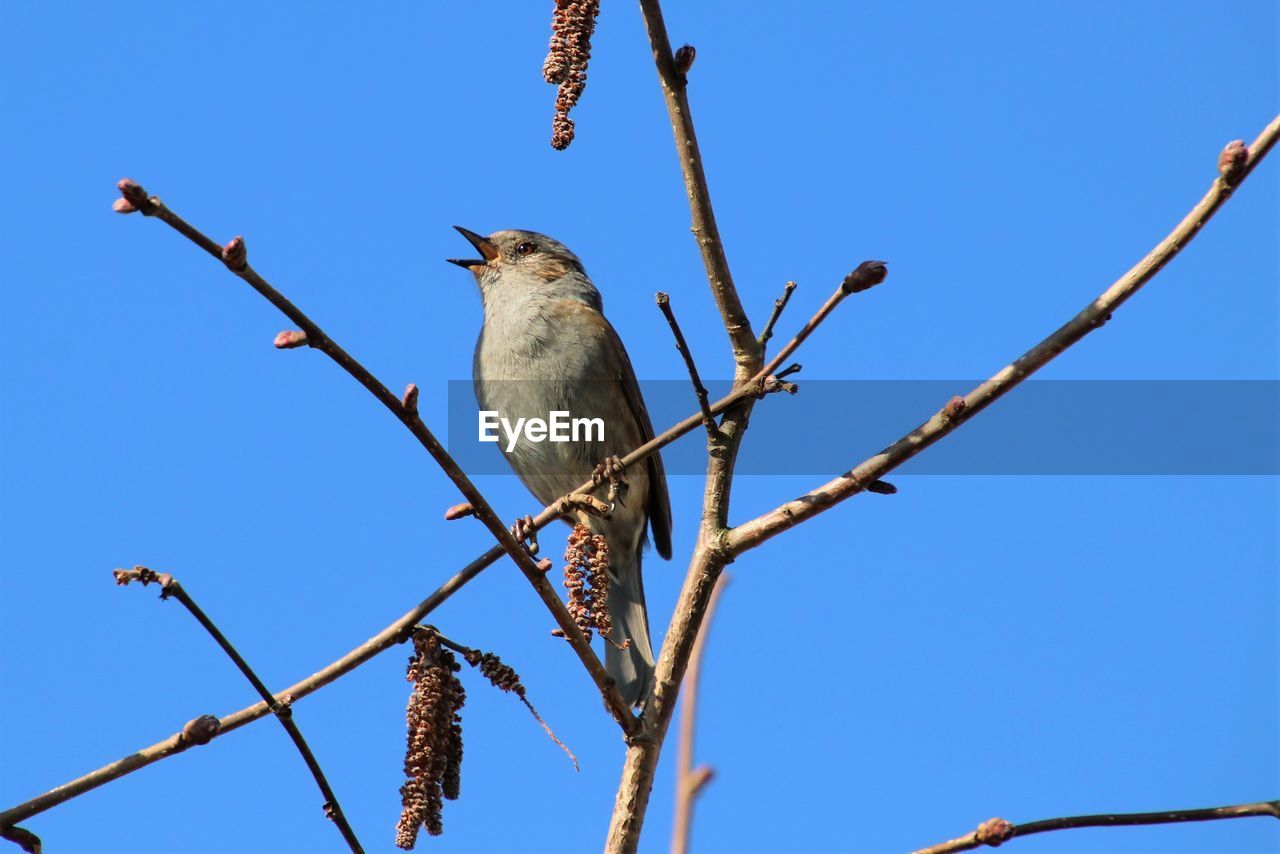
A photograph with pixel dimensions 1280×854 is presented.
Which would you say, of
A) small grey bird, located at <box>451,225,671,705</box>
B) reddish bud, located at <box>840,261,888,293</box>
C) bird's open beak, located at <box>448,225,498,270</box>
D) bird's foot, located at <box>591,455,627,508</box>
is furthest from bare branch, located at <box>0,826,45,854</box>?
bird's open beak, located at <box>448,225,498,270</box>

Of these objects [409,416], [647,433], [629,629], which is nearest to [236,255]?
[409,416]

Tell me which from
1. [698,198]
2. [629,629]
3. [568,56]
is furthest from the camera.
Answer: [629,629]

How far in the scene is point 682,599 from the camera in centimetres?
376

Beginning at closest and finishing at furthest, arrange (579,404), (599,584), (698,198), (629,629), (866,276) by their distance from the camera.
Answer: (866,276) < (599,584) < (698,198) < (629,629) < (579,404)

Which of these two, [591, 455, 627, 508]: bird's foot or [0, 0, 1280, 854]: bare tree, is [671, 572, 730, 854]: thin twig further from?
[591, 455, 627, 508]: bird's foot

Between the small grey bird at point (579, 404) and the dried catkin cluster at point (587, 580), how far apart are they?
2.82 m

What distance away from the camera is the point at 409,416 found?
2686mm

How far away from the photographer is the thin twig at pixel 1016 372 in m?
2.77

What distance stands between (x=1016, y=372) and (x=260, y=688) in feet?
6.01

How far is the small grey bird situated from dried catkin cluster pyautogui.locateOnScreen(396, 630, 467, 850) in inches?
120

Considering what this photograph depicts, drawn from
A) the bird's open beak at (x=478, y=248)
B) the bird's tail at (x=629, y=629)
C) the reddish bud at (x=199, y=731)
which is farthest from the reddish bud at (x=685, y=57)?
the bird's open beak at (x=478, y=248)

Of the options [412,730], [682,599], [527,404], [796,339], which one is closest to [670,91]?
[796,339]

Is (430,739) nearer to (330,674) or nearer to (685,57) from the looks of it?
(330,674)

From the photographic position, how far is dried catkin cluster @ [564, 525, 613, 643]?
3.37 meters
